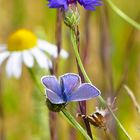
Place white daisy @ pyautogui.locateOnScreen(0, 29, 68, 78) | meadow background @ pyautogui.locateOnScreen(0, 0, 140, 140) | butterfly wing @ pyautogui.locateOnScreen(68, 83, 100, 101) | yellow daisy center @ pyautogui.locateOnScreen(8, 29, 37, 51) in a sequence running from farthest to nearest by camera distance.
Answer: yellow daisy center @ pyautogui.locateOnScreen(8, 29, 37, 51)
white daisy @ pyautogui.locateOnScreen(0, 29, 68, 78)
meadow background @ pyautogui.locateOnScreen(0, 0, 140, 140)
butterfly wing @ pyautogui.locateOnScreen(68, 83, 100, 101)

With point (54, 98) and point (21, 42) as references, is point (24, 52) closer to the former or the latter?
A: point (21, 42)

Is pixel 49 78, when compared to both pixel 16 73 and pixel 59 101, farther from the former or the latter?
pixel 16 73

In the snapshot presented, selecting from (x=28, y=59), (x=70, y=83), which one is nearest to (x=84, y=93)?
(x=70, y=83)

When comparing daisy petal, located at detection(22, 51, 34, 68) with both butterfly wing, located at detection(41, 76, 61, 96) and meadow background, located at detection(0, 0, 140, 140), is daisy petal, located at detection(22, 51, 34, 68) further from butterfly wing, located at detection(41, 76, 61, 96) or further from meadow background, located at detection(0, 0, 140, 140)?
butterfly wing, located at detection(41, 76, 61, 96)

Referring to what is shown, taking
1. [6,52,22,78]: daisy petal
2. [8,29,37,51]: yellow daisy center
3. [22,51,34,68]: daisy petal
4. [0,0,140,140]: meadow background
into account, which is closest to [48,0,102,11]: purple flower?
[0,0,140,140]: meadow background

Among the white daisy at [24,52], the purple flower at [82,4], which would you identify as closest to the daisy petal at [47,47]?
the white daisy at [24,52]
